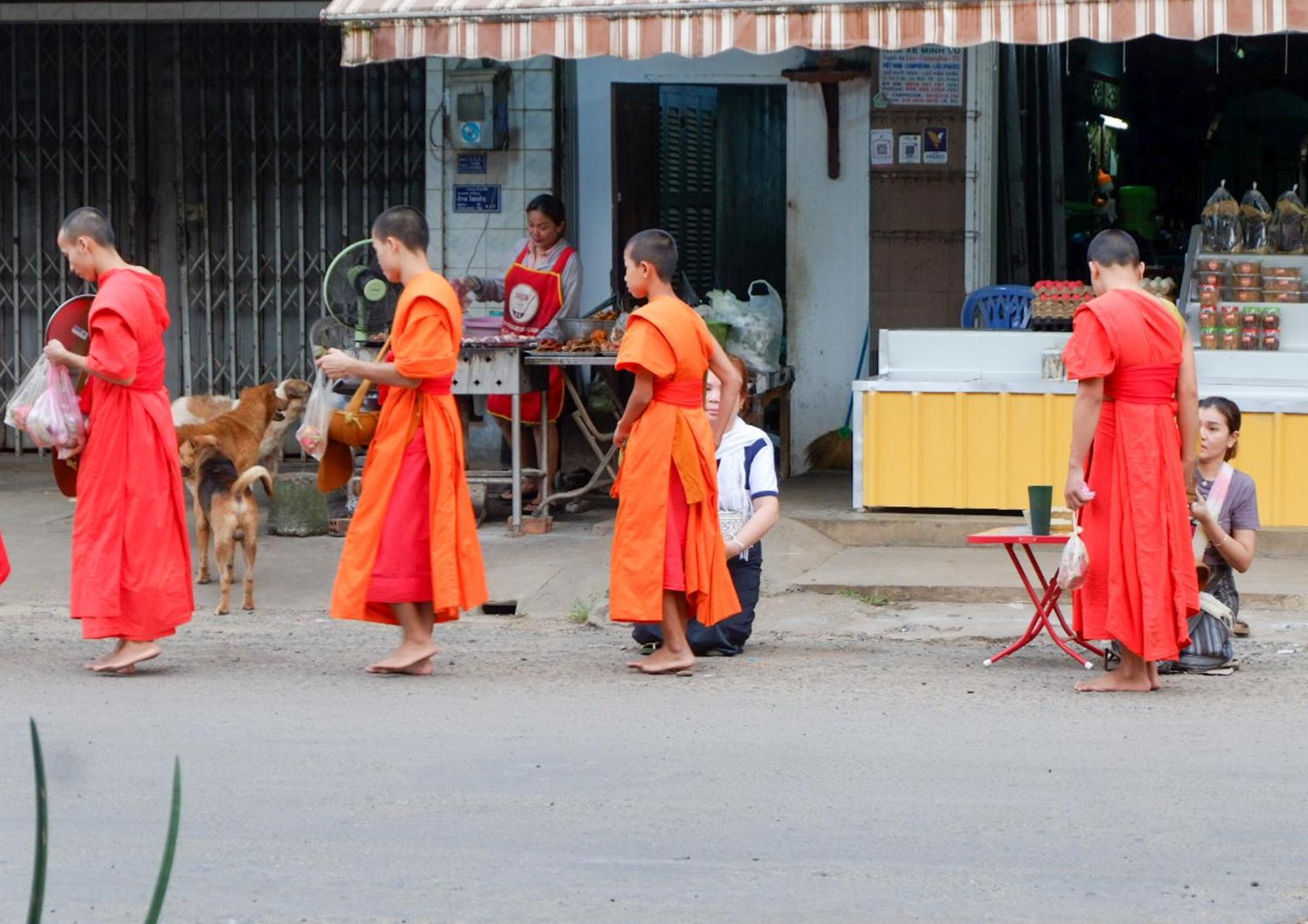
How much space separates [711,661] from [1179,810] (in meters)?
2.43

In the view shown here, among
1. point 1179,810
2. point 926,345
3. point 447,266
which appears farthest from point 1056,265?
point 1179,810

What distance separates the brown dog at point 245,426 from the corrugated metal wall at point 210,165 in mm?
2129

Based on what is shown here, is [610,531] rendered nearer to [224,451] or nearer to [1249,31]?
[224,451]

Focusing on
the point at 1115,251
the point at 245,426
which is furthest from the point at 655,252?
the point at 245,426

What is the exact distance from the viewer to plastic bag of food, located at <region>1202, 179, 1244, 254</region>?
10188 millimetres

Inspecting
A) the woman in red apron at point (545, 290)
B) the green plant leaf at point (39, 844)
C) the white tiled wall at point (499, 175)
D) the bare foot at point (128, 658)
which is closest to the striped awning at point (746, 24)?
the woman in red apron at point (545, 290)

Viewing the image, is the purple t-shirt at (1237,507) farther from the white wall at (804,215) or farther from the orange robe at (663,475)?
the white wall at (804,215)

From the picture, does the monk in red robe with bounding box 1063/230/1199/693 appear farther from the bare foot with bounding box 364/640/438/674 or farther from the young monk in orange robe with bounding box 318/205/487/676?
the bare foot with bounding box 364/640/438/674

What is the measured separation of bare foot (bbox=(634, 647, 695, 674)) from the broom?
4.52 meters

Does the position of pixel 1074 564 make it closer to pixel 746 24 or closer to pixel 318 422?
pixel 318 422

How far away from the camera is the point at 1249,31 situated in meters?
8.00

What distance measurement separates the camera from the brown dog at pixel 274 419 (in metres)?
9.62

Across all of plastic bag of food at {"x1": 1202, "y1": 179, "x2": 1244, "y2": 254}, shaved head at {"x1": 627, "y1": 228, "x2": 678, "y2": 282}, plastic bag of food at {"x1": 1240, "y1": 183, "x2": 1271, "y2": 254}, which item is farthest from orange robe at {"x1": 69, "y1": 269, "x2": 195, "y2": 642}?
plastic bag of food at {"x1": 1240, "y1": 183, "x2": 1271, "y2": 254}

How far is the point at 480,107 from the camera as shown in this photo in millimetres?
10906
